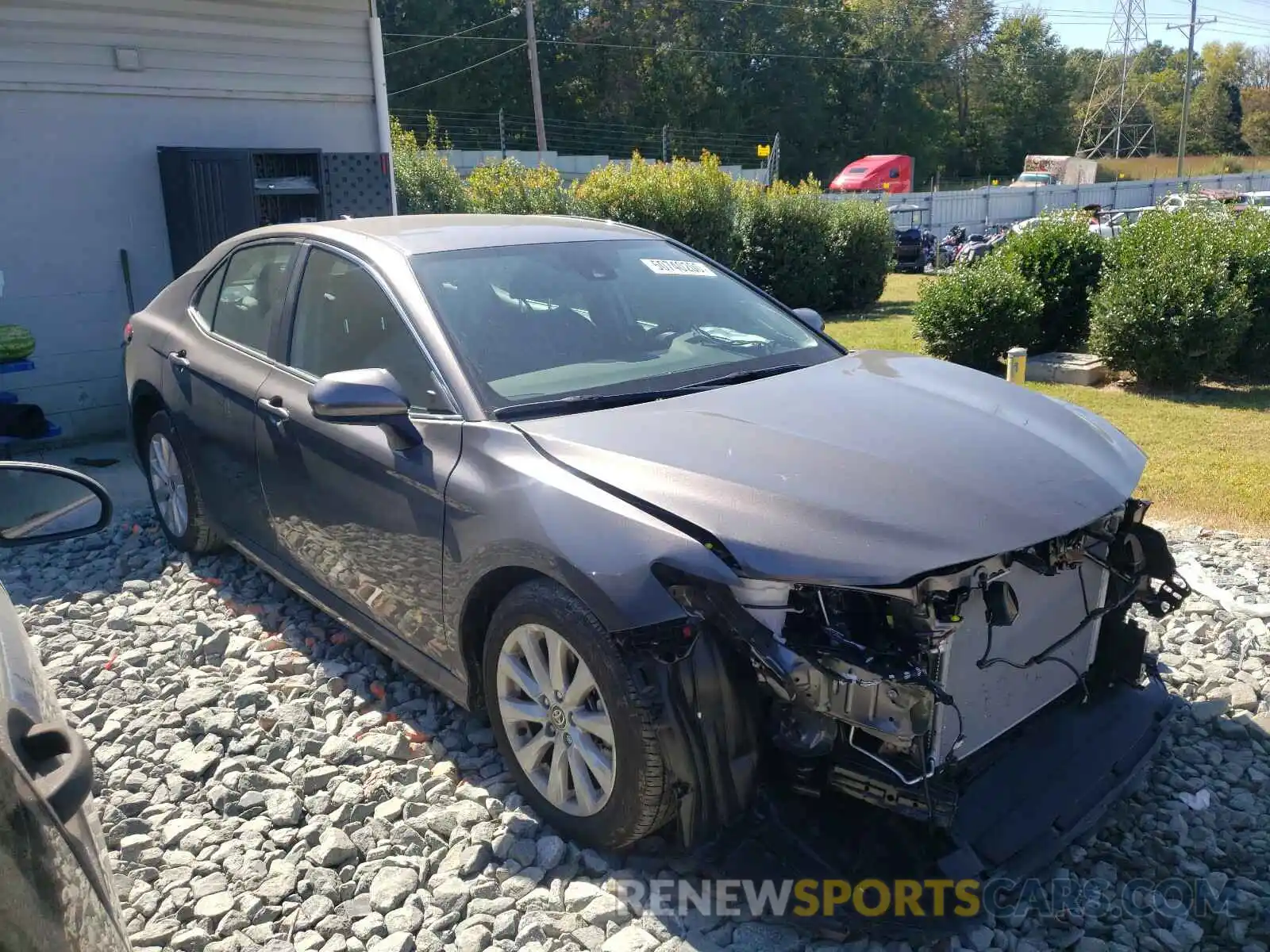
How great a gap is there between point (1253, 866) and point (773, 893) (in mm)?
1382

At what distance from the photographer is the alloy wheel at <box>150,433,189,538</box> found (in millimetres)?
5086

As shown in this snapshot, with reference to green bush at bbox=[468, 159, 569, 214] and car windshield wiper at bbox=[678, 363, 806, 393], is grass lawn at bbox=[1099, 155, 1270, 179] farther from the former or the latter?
car windshield wiper at bbox=[678, 363, 806, 393]

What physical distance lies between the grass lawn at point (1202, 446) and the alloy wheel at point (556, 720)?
4356mm

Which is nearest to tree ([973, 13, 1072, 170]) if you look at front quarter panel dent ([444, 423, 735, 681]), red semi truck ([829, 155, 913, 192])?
red semi truck ([829, 155, 913, 192])

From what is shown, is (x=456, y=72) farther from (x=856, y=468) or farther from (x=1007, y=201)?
(x=856, y=468)

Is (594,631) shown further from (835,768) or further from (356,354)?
(356,354)

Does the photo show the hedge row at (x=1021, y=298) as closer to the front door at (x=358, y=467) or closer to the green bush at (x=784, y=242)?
the green bush at (x=784, y=242)

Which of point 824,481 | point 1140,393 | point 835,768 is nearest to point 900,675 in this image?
point 835,768

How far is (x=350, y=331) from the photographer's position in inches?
150

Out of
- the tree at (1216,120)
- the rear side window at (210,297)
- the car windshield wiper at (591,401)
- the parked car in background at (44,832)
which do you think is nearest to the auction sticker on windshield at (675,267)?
the car windshield wiper at (591,401)

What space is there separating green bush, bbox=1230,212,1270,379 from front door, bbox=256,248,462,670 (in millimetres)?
8419

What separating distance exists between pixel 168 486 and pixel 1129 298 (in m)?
8.13

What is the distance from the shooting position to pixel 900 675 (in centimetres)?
243

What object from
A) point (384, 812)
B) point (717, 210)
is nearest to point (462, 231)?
point (384, 812)
